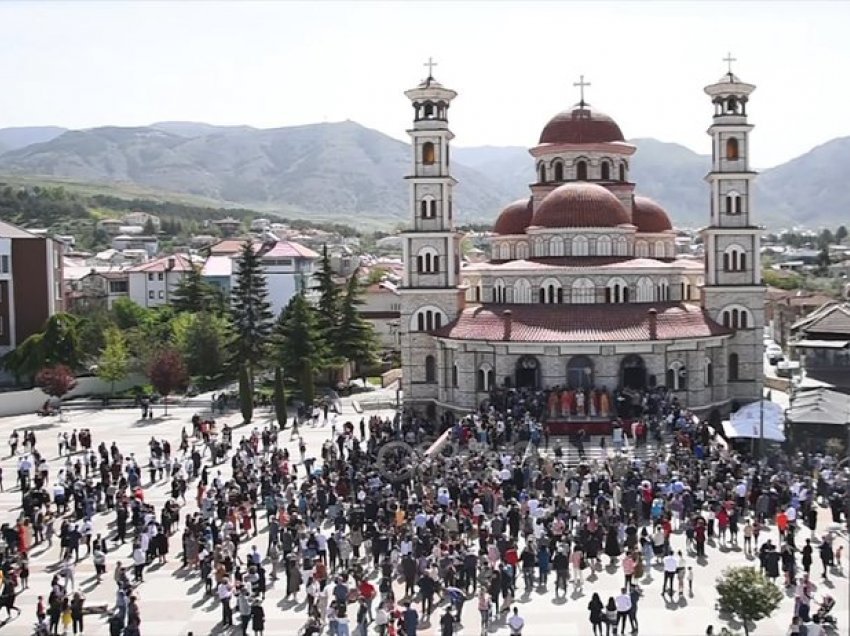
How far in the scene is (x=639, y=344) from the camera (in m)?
42.6

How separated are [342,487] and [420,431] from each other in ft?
37.1

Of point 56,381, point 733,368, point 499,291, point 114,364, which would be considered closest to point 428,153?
point 499,291

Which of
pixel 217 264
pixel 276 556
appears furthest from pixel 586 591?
pixel 217 264

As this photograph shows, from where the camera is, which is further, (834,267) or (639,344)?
(834,267)

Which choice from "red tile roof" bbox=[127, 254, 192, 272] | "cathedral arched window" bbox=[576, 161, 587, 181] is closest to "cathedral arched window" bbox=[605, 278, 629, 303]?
"cathedral arched window" bbox=[576, 161, 587, 181]

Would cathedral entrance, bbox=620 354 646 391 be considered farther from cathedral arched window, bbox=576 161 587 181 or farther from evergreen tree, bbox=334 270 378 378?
evergreen tree, bbox=334 270 378 378

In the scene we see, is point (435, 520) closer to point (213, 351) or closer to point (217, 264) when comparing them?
point (213, 351)

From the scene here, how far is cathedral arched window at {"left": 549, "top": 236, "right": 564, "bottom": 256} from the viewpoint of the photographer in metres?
48.4

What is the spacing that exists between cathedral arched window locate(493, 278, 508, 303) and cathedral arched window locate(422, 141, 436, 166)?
640 cm

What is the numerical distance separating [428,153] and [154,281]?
52.6 meters

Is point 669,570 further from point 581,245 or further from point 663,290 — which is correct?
point 581,245

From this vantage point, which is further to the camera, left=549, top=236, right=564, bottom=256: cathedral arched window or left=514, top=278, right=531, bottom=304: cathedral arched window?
left=549, top=236, right=564, bottom=256: cathedral arched window

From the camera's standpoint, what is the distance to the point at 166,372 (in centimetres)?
5531

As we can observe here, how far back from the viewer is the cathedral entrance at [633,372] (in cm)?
4325
